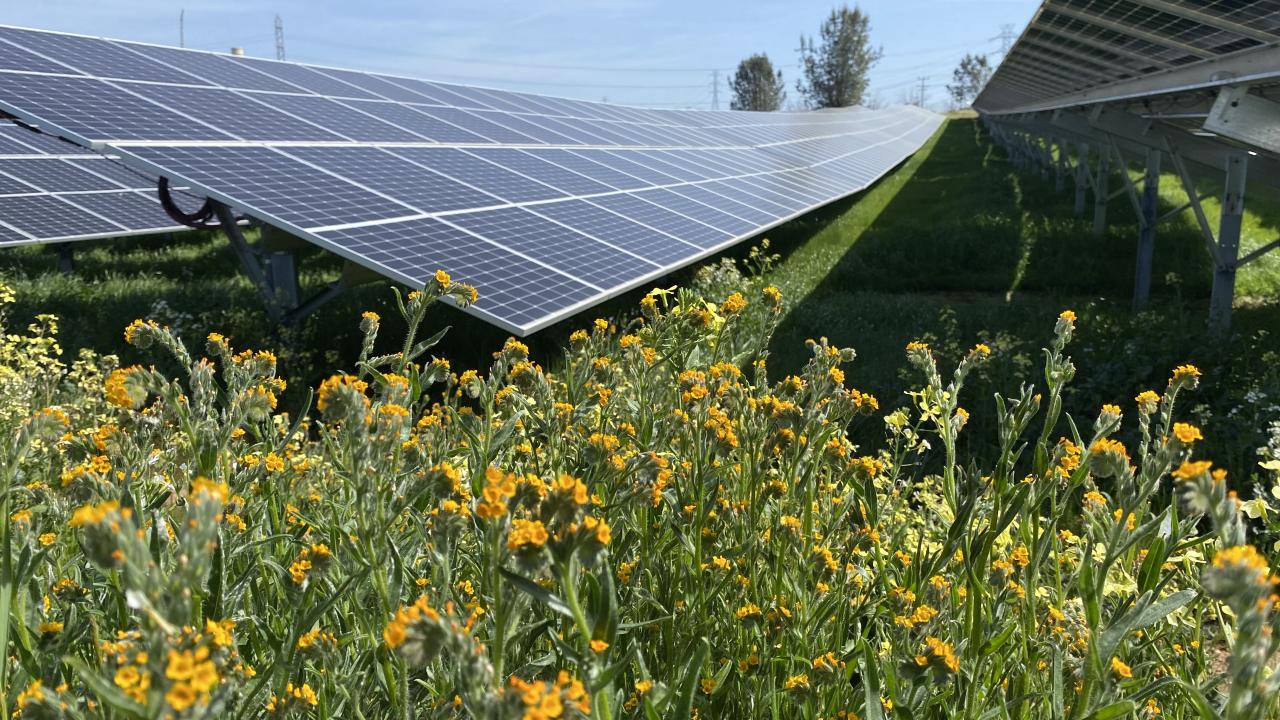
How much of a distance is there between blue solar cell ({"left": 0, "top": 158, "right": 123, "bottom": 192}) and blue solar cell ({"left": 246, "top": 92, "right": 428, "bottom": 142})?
3.50m

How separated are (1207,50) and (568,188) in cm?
A: 486

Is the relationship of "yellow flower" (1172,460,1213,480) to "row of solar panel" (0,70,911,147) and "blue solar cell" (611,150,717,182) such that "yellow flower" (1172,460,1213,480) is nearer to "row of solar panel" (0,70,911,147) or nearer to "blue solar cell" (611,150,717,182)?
"row of solar panel" (0,70,911,147)

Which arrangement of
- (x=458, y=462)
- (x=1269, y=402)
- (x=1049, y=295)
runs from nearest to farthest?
(x=458, y=462), (x=1269, y=402), (x=1049, y=295)

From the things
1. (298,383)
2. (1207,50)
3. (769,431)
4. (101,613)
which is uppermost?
(1207,50)

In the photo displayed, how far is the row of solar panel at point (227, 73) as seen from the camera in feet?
25.4

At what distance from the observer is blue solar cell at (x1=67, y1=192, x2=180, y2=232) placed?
404 inches

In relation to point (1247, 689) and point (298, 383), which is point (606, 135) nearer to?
point (298, 383)

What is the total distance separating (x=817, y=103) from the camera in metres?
74.1

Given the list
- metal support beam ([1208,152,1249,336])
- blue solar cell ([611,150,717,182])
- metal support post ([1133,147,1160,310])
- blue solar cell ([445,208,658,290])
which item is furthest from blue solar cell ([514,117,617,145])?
metal support beam ([1208,152,1249,336])

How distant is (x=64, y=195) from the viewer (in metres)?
10.3

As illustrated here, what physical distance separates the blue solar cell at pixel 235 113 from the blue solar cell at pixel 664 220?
242cm

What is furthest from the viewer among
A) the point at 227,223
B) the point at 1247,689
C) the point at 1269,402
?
the point at 227,223

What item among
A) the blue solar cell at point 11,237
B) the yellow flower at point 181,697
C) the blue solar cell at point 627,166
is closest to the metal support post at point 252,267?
the blue solar cell at point 11,237

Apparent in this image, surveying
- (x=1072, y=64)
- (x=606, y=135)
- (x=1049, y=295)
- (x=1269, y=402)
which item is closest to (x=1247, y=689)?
(x=1269, y=402)
